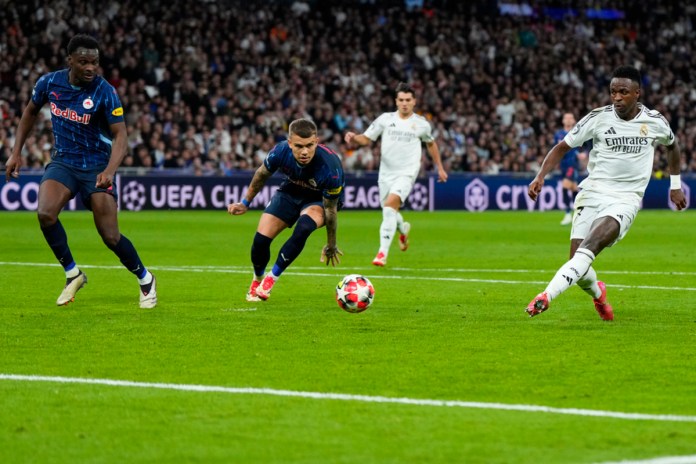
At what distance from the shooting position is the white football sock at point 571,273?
1020 cm

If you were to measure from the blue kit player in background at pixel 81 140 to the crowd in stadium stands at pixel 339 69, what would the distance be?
21.3 m

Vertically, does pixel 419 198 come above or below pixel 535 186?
below

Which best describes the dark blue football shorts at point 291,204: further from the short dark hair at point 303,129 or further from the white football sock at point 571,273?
the white football sock at point 571,273

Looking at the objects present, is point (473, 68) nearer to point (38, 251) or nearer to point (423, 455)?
point (38, 251)

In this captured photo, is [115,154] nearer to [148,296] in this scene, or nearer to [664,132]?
[148,296]

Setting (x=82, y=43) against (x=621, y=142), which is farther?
(x=82, y=43)

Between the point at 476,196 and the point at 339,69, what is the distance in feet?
21.5

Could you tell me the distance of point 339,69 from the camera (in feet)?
136

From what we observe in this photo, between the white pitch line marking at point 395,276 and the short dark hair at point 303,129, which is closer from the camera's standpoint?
the short dark hair at point 303,129

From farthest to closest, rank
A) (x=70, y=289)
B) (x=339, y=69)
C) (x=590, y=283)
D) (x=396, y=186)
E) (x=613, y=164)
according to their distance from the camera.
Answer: (x=339, y=69), (x=396, y=186), (x=70, y=289), (x=613, y=164), (x=590, y=283)

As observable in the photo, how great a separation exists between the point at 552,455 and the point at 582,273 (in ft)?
16.1

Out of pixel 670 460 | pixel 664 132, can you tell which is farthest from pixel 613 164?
pixel 670 460

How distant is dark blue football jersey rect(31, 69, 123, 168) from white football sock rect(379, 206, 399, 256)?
6412 millimetres

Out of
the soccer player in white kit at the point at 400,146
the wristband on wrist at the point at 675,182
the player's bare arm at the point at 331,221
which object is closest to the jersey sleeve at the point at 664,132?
the wristband on wrist at the point at 675,182
